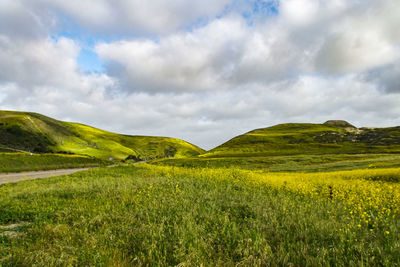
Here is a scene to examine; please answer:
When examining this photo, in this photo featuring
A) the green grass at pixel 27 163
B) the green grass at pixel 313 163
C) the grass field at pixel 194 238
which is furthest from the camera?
the green grass at pixel 313 163

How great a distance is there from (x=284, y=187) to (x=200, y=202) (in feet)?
20.6

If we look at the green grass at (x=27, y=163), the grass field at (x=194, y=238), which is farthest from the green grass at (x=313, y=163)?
the green grass at (x=27, y=163)

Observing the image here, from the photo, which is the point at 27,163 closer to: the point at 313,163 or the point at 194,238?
the point at 194,238

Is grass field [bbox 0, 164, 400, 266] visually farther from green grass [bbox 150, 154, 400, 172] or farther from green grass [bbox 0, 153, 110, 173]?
green grass [bbox 0, 153, 110, 173]

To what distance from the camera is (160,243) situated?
4.81m

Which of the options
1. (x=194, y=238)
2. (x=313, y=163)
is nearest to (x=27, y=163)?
(x=194, y=238)

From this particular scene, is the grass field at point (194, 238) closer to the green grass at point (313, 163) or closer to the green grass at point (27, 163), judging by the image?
the green grass at point (313, 163)

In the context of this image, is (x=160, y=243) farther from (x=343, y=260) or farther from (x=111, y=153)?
(x=111, y=153)

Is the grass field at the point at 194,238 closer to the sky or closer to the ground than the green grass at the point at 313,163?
closer to the ground

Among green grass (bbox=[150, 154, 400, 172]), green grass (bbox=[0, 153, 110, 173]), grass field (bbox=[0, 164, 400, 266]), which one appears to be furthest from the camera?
green grass (bbox=[150, 154, 400, 172])


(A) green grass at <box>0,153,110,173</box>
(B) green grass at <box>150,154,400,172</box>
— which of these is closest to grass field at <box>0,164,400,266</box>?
(B) green grass at <box>150,154,400,172</box>

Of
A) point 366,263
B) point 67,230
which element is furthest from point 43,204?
Answer: point 366,263

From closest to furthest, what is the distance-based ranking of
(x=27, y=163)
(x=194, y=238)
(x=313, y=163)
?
(x=194, y=238)
(x=27, y=163)
(x=313, y=163)

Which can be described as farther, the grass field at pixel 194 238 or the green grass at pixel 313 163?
the green grass at pixel 313 163
